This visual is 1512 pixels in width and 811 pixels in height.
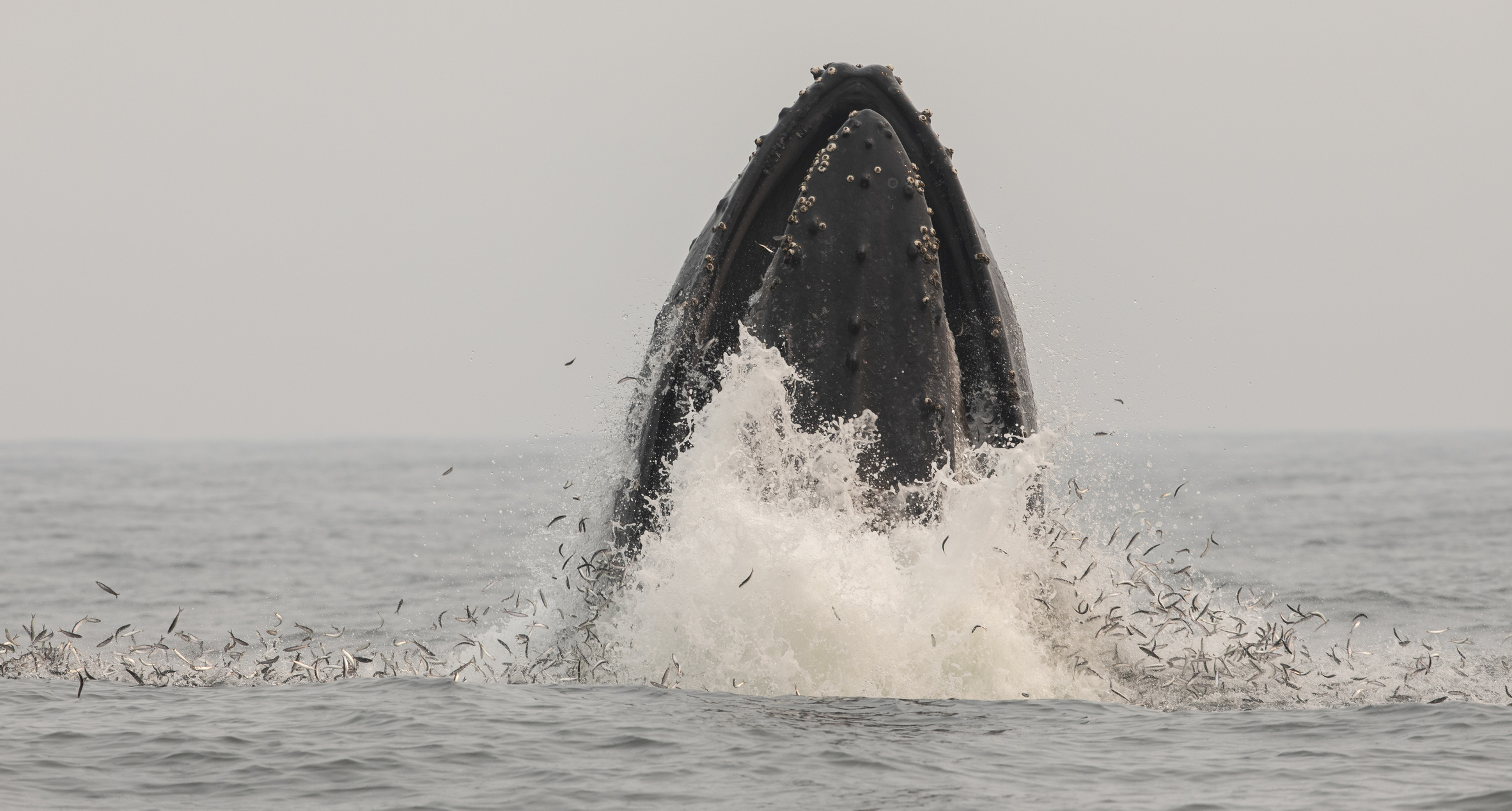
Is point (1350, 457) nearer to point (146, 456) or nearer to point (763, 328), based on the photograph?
point (763, 328)

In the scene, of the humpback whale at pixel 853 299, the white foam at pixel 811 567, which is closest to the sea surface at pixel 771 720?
the white foam at pixel 811 567

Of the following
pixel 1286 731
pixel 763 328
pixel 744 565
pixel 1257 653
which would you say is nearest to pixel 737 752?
pixel 744 565

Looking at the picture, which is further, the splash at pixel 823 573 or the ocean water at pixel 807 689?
the splash at pixel 823 573

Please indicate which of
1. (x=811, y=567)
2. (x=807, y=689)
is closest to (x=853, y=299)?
(x=811, y=567)

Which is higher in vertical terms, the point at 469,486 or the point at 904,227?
the point at 904,227

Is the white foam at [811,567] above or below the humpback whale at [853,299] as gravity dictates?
below

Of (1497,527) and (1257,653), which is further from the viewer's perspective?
(1497,527)

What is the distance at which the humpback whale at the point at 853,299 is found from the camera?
543cm

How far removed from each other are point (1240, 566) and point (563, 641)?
11.8 m

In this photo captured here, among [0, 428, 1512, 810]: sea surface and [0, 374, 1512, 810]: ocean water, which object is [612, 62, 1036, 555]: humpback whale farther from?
[0, 428, 1512, 810]: sea surface

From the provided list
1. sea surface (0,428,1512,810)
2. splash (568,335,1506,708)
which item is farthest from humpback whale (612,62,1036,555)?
sea surface (0,428,1512,810)

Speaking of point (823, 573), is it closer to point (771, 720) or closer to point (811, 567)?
point (811, 567)

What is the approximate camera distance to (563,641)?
638 centimetres

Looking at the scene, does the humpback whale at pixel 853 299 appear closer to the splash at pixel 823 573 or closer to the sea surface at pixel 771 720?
the splash at pixel 823 573
